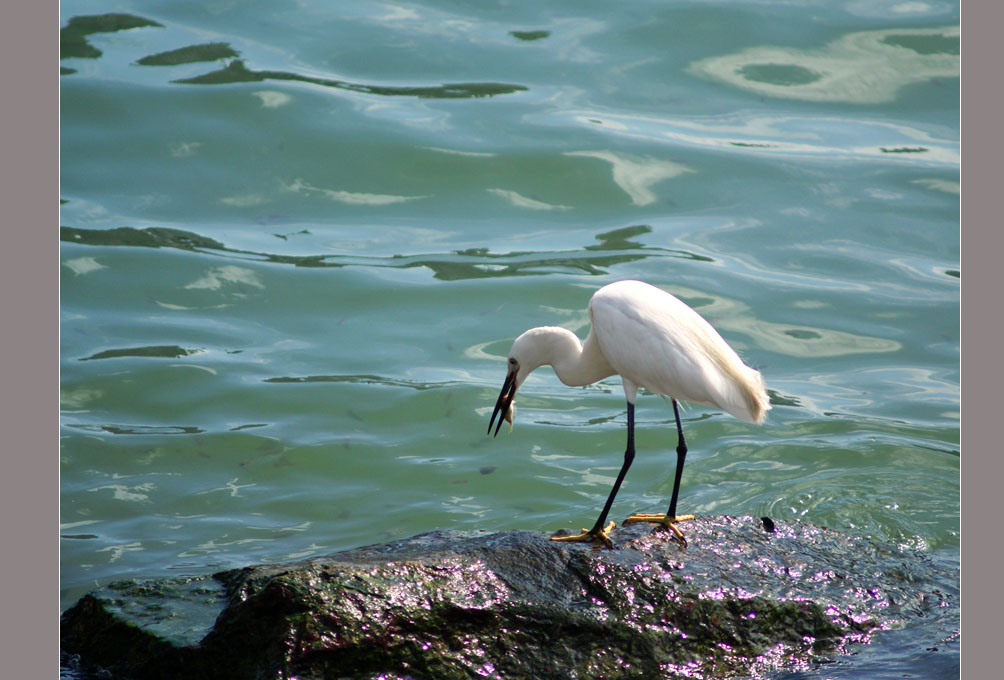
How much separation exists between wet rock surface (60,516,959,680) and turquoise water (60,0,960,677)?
1.29ft

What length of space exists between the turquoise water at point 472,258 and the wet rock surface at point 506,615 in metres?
0.39

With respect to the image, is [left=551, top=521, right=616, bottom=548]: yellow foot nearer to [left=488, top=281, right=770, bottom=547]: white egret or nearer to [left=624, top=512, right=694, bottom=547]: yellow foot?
[left=488, top=281, right=770, bottom=547]: white egret

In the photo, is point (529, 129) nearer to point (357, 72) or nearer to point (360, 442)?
point (357, 72)

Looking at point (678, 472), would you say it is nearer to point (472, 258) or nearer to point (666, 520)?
point (666, 520)

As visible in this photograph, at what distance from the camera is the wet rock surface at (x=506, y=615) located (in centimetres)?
372

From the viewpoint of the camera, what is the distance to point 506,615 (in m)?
3.93

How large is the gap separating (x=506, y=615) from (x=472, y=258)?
664cm

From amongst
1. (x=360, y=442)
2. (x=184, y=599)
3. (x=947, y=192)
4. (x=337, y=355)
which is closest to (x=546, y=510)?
(x=360, y=442)

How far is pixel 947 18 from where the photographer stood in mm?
14008

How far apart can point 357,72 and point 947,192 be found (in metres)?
7.42

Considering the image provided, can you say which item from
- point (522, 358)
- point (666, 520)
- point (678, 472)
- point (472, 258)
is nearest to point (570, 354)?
point (522, 358)

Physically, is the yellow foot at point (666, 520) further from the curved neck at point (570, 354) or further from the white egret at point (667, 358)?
the curved neck at point (570, 354)

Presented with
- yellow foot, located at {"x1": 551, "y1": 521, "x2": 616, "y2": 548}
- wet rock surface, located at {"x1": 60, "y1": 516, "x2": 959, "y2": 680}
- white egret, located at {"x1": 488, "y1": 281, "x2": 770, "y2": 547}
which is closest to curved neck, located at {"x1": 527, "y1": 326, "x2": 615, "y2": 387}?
white egret, located at {"x1": 488, "y1": 281, "x2": 770, "y2": 547}

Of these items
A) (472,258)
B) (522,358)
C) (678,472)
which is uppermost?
(472,258)
